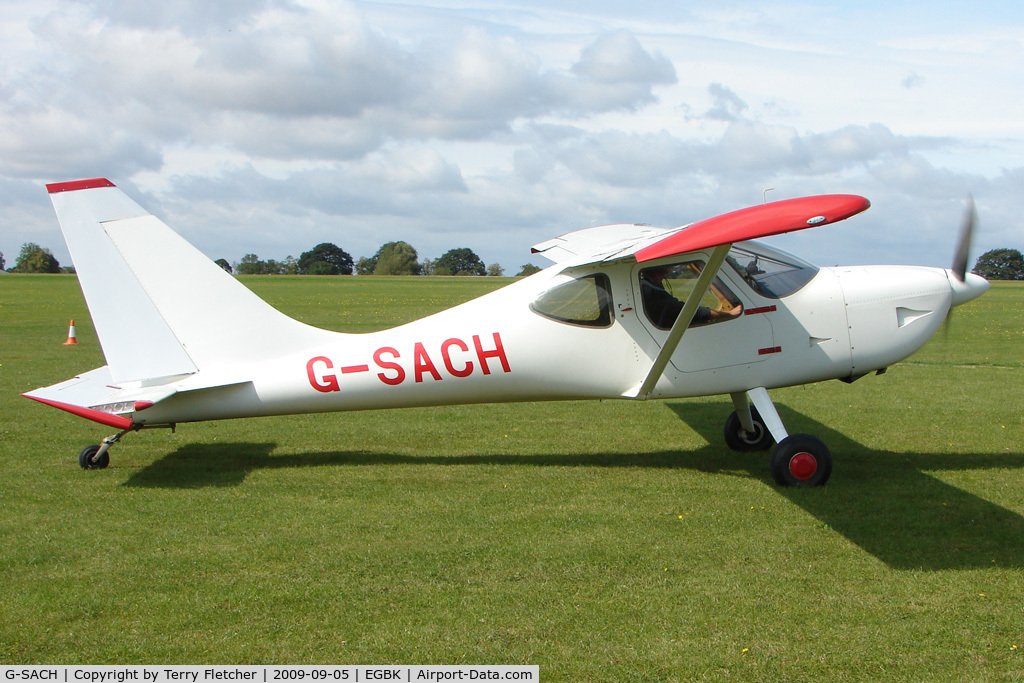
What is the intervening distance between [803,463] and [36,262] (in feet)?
402

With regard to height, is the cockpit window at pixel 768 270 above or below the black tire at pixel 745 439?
above

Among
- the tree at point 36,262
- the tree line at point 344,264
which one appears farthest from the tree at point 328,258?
the tree at point 36,262

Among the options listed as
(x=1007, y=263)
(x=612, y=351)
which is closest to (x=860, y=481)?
(x=612, y=351)

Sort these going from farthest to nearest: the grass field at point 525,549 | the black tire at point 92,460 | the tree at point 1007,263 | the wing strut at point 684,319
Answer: the tree at point 1007,263
the black tire at point 92,460
the wing strut at point 684,319
the grass field at point 525,549

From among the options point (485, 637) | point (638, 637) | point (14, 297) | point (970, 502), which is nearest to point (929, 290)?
point (970, 502)

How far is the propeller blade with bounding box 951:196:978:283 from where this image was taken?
7.35 metres

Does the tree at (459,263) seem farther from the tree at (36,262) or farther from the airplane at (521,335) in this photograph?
the airplane at (521,335)

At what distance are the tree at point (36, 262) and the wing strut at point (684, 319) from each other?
11796cm

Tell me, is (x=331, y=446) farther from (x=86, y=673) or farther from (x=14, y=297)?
(x=14, y=297)

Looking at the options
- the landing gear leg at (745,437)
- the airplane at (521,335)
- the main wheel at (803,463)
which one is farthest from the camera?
the landing gear leg at (745,437)

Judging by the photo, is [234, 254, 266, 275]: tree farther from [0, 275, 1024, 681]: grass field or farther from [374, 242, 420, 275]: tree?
[0, 275, 1024, 681]: grass field

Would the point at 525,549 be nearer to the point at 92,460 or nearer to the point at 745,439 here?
the point at 745,439

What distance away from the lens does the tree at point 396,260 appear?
334 feet

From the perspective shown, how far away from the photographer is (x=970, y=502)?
642 cm
